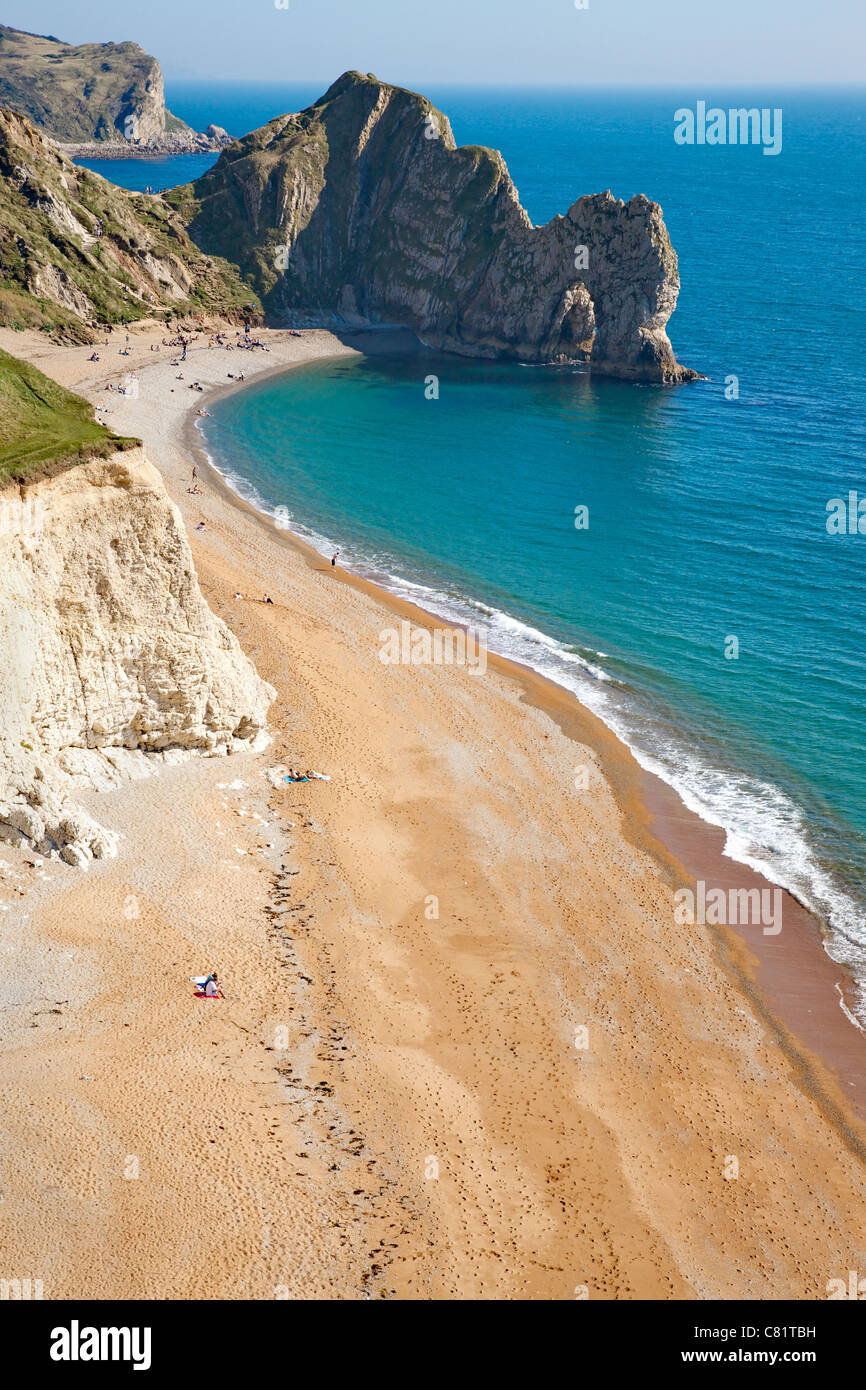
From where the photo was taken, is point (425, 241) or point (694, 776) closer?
point (694, 776)

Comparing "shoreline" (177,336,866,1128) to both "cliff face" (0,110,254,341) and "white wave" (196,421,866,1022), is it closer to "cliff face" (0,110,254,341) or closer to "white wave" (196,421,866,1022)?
"white wave" (196,421,866,1022)

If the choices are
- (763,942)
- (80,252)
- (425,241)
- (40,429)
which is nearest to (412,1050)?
(763,942)

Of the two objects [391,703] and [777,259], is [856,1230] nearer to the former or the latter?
[391,703]

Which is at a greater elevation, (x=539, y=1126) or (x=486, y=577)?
(x=486, y=577)

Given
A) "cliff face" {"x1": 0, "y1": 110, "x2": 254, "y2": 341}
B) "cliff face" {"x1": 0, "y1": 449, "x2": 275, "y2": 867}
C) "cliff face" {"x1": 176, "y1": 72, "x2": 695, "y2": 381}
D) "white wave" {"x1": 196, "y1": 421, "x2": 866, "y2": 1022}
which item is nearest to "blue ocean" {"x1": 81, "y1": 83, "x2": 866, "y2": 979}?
"white wave" {"x1": 196, "y1": 421, "x2": 866, "y2": 1022}

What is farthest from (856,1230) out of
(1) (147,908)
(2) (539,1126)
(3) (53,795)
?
(3) (53,795)

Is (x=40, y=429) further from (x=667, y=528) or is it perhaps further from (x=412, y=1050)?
(x=667, y=528)

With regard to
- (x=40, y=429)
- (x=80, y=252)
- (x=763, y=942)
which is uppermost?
(x=80, y=252)
